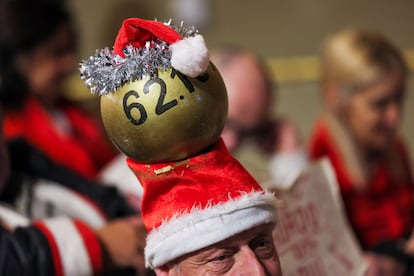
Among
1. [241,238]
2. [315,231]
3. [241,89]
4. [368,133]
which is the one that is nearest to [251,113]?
[241,89]

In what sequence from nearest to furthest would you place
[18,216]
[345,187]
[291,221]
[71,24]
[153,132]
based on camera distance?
[153,132] < [291,221] < [18,216] < [345,187] < [71,24]

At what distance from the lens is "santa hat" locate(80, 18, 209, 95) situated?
0.48 m

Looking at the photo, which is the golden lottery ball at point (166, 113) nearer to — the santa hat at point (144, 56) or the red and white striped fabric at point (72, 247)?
the santa hat at point (144, 56)

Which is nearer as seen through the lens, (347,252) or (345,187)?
(347,252)

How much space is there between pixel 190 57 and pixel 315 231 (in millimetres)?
285

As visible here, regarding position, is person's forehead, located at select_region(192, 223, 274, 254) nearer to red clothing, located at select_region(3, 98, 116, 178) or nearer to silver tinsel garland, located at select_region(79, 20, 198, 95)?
silver tinsel garland, located at select_region(79, 20, 198, 95)

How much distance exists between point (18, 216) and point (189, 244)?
1.21ft

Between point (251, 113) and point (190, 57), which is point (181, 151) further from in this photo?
point (251, 113)

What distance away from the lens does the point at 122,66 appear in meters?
0.49

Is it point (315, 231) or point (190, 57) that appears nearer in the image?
point (190, 57)

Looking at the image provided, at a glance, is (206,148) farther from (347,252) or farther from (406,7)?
(406,7)

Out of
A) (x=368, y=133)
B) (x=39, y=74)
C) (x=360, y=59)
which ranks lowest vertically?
(x=368, y=133)

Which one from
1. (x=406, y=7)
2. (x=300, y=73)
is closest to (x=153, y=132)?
(x=406, y=7)

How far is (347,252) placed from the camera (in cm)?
74
